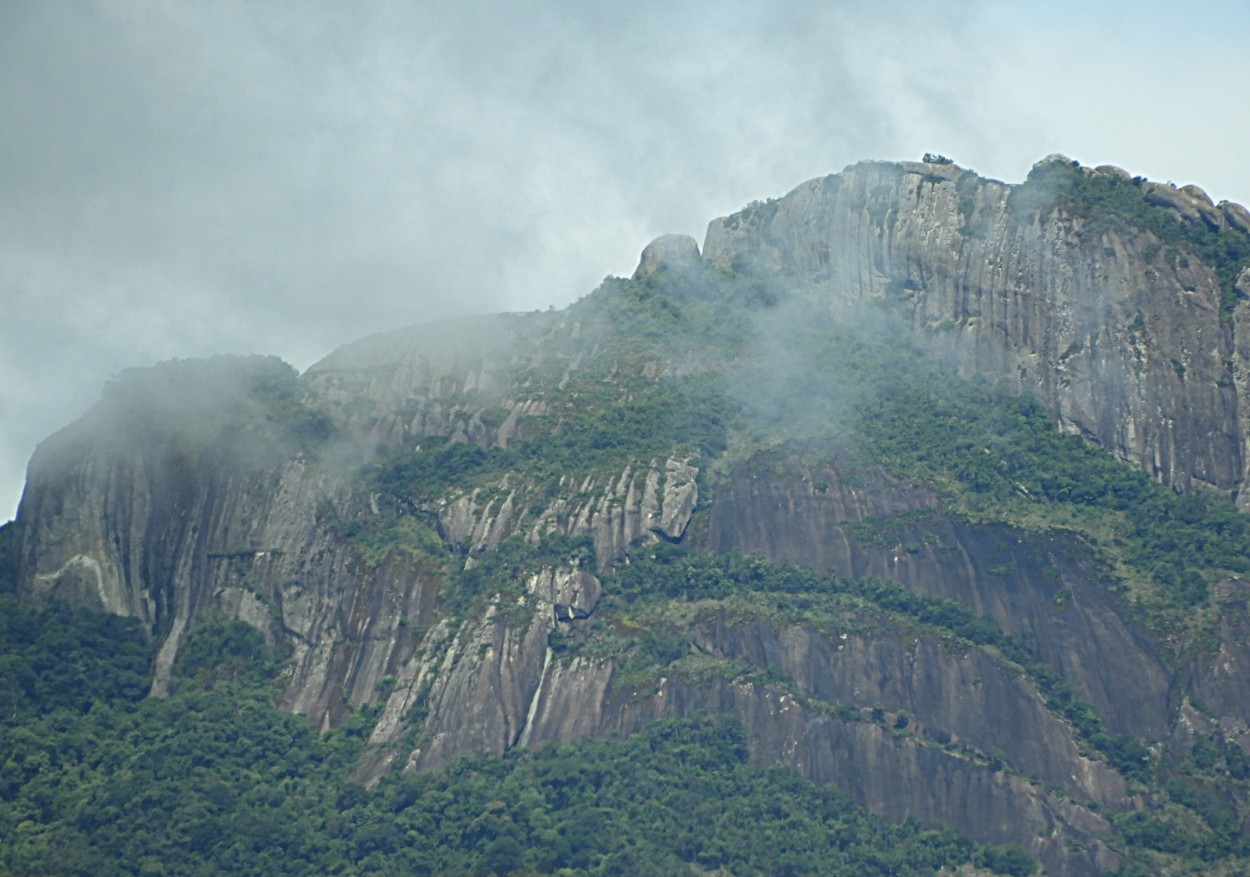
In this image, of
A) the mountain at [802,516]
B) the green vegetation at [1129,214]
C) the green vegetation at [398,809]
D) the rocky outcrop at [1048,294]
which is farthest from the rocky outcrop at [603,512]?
the green vegetation at [1129,214]

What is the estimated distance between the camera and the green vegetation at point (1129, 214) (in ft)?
520

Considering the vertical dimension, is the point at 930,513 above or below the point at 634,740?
above

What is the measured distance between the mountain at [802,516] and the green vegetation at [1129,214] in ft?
0.79

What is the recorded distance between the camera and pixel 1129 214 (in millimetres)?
161375

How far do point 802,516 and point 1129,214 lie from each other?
101 feet

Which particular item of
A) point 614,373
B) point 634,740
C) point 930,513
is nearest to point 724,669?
point 634,740

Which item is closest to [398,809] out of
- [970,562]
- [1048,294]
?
[970,562]

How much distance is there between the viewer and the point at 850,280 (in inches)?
6693

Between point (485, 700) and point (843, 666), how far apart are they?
782 inches

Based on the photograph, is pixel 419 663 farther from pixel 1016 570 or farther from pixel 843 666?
pixel 1016 570

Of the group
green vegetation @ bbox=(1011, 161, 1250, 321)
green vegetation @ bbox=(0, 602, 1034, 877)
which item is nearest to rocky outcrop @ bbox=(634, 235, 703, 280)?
green vegetation @ bbox=(1011, 161, 1250, 321)

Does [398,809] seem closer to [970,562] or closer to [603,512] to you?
[603,512]

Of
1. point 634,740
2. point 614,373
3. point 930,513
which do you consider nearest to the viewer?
point 634,740

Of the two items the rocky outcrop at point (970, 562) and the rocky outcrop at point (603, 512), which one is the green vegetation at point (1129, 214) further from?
the rocky outcrop at point (603, 512)
